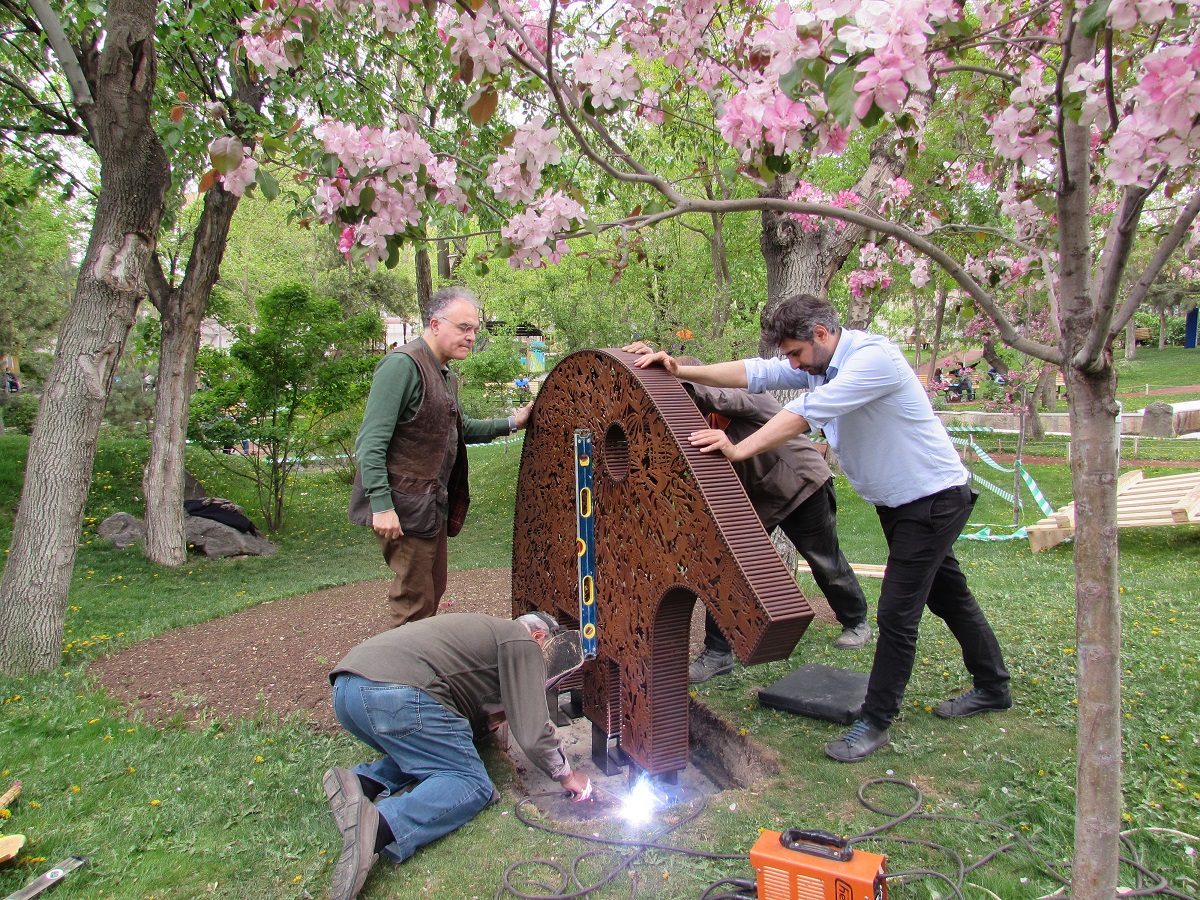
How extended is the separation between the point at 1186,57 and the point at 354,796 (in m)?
3.19

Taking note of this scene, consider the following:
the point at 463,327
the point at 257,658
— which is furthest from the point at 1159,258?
the point at 257,658

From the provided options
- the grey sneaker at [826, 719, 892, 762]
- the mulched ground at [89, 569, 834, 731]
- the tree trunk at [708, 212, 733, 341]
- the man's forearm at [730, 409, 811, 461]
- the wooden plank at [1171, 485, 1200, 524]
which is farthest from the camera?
the tree trunk at [708, 212, 733, 341]

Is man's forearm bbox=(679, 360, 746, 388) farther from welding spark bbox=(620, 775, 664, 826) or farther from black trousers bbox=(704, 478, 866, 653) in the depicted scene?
welding spark bbox=(620, 775, 664, 826)

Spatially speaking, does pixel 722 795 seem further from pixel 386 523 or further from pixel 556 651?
pixel 386 523

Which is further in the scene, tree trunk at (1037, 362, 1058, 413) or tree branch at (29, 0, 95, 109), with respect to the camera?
tree trunk at (1037, 362, 1058, 413)

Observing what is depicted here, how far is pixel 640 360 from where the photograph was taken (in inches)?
142

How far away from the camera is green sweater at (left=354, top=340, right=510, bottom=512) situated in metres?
3.93

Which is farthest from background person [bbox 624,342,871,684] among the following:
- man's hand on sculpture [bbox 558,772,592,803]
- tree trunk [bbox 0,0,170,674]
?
tree trunk [bbox 0,0,170,674]

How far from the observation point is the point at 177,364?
354 inches

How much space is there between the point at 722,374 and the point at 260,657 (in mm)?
3684

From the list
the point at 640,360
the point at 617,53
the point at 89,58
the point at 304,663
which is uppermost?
the point at 89,58

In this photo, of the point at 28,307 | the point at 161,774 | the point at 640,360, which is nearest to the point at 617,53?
the point at 640,360

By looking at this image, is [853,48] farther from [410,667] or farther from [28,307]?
[28,307]

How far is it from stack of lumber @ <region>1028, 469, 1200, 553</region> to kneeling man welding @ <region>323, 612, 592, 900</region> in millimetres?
6366
